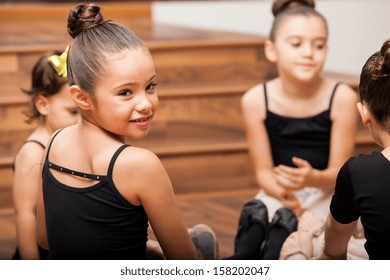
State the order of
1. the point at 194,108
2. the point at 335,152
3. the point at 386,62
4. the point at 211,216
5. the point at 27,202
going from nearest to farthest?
the point at 386,62 < the point at 27,202 < the point at 335,152 < the point at 211,216 < the point at 194,108

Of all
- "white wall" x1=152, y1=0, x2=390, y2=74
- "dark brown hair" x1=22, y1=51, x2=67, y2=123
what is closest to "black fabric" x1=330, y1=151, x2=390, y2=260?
"white wall" x1=152, y1=0, x2=390, y2=74

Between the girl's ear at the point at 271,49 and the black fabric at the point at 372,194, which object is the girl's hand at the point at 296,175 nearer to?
the girl's ear at the point at 271,49

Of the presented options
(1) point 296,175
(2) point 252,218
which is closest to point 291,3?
(1) point 296,175

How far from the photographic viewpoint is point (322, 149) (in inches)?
85.4

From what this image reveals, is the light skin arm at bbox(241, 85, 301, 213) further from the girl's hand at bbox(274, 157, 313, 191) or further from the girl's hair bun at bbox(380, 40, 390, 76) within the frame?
the girl's hair bun at bbox(380, 40, 390, 76)

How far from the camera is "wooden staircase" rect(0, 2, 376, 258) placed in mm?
2705

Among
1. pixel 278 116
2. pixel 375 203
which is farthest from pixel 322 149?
pixel 375 203

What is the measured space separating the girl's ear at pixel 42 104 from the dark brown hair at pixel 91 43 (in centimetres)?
60

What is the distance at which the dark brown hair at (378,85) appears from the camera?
1293 mm

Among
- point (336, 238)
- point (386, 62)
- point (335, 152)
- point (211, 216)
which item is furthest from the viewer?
point (211, 216)

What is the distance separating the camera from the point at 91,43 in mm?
1342

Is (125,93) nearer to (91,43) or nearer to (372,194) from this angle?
(91,43)

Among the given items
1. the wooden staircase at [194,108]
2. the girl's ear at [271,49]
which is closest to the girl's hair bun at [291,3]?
the girl's ear at [271,49]

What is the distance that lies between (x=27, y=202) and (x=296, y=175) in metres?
0.68
